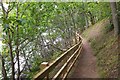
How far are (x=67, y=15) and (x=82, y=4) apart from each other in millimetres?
4715

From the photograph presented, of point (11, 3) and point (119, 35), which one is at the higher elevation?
point (11, 3)

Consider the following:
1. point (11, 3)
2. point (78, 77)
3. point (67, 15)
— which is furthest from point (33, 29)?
point (67, 15)

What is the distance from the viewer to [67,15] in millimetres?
36938

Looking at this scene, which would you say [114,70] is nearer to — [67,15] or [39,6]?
[39,6]

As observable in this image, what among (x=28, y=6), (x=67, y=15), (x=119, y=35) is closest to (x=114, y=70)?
(x=119, y=35)

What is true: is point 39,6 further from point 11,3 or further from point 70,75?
point 70,75

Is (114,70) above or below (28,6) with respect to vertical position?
below

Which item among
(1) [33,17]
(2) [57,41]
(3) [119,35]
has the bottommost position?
(2) [57,41]

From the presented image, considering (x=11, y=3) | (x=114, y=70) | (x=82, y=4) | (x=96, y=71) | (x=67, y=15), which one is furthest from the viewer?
(x=67, y=15)

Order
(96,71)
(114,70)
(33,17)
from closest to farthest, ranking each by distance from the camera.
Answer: (114,70) < (96,71) < (33,17)

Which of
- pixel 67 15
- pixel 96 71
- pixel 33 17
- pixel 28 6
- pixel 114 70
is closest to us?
pixel 114 70

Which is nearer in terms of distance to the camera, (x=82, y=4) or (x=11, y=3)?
(x=11, y=3)

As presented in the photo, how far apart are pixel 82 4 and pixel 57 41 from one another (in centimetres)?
991

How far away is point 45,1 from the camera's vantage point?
53.2 feet
